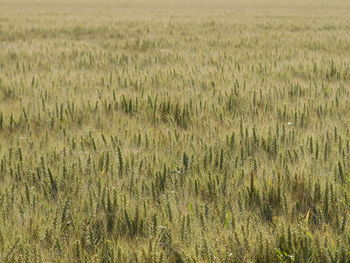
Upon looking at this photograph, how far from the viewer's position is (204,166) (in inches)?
87.2

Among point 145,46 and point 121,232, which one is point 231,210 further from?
point 145,46

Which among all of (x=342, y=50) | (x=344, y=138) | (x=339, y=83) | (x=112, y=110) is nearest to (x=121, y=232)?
(x=344, y=138)

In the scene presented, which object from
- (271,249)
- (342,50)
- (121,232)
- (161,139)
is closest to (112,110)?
(161,139)

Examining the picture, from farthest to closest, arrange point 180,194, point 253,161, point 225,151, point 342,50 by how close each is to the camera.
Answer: point 342,50
point 225,151
point 253,161
point 180,194

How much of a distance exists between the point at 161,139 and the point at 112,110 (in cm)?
98

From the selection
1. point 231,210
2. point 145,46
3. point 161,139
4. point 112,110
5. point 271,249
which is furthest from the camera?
point 145,46

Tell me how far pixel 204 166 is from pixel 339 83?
112 inches

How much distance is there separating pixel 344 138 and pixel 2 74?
4.14 meters

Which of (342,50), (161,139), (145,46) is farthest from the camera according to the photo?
(145,46)

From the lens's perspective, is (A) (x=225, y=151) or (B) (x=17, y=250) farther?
(A) (x=225, y=151)

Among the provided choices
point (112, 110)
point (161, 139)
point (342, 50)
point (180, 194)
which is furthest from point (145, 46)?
point (180, 194)

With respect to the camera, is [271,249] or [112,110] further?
[112,110]

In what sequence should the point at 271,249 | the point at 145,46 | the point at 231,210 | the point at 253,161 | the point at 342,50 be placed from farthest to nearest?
1. the point at 145,46
2. the point at 342,50
3. the point at 253,161
4. the point at 231,210
5. the point at 271,249

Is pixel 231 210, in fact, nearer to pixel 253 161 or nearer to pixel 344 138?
pixel 253 161
